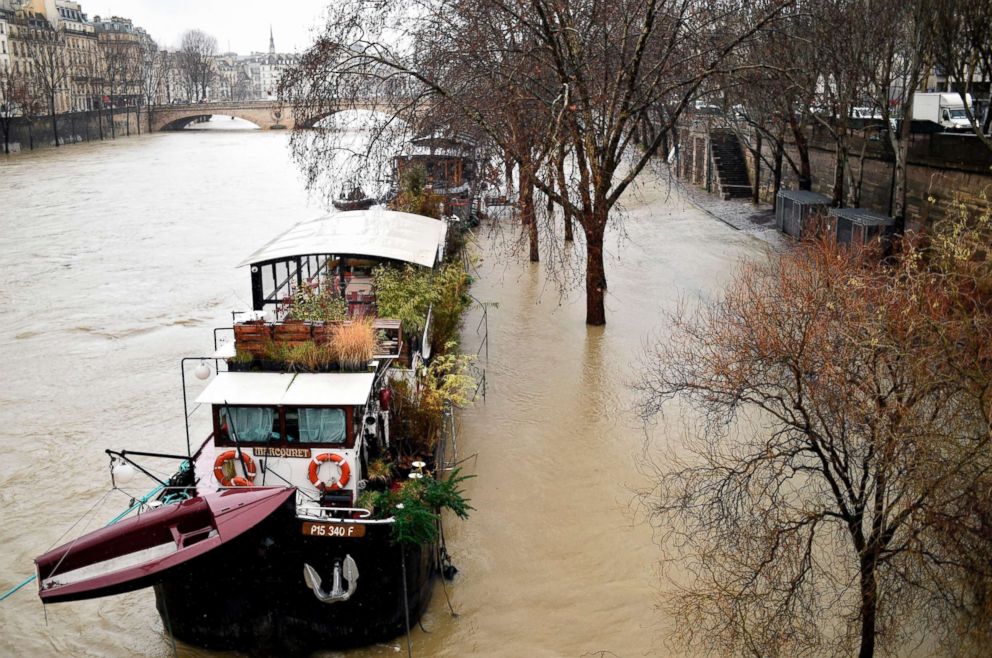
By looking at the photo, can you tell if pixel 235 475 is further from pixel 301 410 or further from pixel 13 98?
pixel 13 98

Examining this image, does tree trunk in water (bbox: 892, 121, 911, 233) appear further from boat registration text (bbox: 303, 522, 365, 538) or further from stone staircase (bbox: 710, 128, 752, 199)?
boat registration text (bbox: 303, 522, 365, 538)

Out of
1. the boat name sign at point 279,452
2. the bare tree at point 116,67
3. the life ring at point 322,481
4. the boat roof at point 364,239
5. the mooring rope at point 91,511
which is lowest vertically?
the mooring rope at point 91,511

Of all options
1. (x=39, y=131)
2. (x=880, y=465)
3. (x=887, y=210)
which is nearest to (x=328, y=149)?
(x=880, y=465)

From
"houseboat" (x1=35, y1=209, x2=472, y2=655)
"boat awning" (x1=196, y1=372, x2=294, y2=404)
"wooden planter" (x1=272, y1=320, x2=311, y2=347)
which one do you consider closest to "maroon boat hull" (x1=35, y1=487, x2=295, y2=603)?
"houseboat" (x1=35, y1=209, x2=472, y2=655)

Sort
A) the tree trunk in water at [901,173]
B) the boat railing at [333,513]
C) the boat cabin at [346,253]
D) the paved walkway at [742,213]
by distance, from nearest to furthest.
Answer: the boat railing at [333,513] → the boat cabin at [346,253] → the tree trunk in water at [901,173] → the paved walkway at [742,213]

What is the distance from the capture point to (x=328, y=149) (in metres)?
21.9

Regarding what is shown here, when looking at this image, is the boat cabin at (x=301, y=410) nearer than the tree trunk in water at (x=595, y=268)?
Yes

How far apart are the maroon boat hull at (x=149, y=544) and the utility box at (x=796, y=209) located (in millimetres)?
24878

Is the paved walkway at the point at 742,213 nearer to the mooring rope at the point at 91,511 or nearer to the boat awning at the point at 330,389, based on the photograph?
the mooring rope at the point at 91,511

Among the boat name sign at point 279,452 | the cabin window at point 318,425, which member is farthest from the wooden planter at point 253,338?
the boat name sign at point 279,452

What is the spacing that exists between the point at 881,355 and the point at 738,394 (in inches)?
65.3

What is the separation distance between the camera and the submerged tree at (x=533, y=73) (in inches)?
864

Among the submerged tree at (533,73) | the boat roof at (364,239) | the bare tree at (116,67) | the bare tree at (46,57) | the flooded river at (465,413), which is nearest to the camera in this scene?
the flooded river at (465,413)

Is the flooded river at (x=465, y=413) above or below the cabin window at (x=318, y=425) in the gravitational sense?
below
